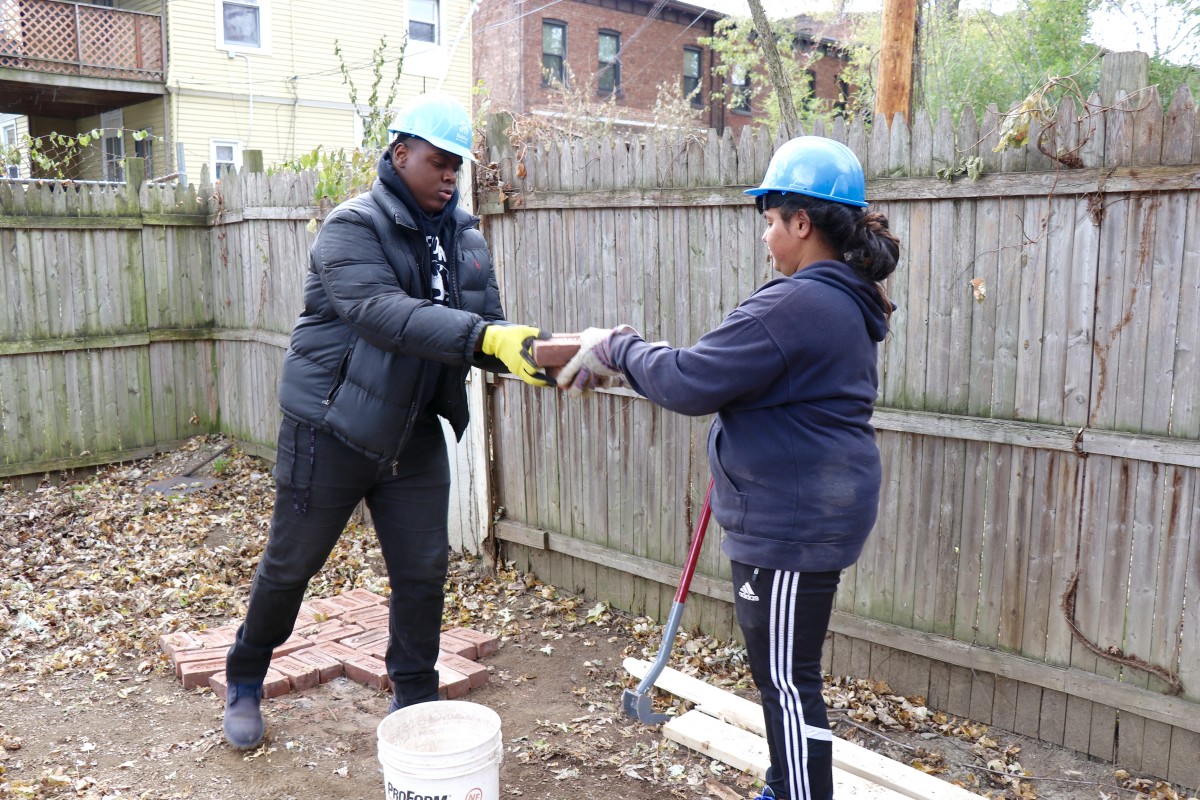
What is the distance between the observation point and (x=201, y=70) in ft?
59.2

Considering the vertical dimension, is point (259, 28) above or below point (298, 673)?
above

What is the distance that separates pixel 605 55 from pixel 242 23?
11.8 meters

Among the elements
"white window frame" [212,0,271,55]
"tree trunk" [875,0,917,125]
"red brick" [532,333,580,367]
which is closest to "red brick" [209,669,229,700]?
"red brick" [532,333,580,367]

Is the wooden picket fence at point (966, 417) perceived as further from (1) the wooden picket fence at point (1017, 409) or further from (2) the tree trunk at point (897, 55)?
(2) the tree trunk at point (897, 55)

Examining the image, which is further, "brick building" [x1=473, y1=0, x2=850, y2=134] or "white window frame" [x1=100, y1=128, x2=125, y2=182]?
"brick building" [x1=473, y1=0, x2=850, y2=134]

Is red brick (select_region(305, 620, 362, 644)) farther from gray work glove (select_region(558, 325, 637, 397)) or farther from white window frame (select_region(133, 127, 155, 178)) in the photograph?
white window frame (select_region(133, 127, 155, 178))

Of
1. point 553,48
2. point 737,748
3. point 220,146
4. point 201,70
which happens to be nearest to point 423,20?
point 201,70

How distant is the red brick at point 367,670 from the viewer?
4781 millimetres

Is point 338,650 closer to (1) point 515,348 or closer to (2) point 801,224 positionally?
(1) point 515,348

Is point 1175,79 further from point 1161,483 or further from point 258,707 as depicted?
point 258,707

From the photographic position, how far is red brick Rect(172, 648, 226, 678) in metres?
4.91

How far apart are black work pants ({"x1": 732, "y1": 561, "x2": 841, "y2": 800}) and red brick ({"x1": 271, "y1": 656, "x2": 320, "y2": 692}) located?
2.67 metres

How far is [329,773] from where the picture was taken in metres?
3.98

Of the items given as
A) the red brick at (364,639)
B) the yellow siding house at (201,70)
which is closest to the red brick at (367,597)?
the red brick at (364,639)
